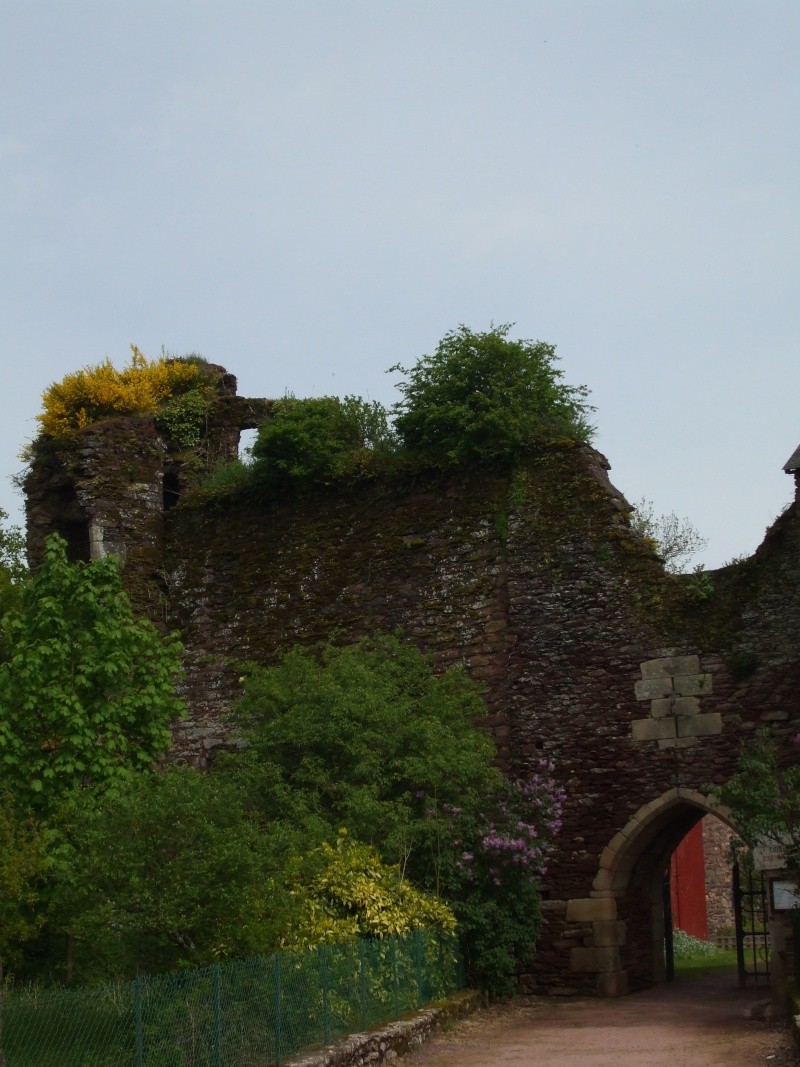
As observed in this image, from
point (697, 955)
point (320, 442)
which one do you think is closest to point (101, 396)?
point (320, 442)

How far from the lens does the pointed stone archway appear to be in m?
15.6

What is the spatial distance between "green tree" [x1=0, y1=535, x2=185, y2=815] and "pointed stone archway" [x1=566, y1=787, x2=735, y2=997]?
502 cm

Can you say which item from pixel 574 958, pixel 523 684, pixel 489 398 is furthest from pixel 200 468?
pixel 574 958

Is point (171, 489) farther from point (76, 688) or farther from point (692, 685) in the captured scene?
point (692, 685)

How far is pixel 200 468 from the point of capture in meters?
20.9

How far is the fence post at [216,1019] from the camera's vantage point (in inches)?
352

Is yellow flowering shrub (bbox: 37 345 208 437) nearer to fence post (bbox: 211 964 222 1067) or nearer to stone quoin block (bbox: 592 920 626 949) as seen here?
stone quoin block (bbox: 592 920 626 949)

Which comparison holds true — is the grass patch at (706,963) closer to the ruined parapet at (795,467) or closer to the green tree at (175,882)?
the ruined parapet at (795,467)

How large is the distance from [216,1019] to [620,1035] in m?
4.93

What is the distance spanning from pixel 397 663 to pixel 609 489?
3330 mm

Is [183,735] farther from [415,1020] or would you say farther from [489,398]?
[415,1020]

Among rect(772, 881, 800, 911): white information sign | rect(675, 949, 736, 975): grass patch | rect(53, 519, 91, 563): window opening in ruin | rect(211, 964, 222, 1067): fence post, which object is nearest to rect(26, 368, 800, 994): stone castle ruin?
rect(53, 519, 91, 563): window opening in ruin

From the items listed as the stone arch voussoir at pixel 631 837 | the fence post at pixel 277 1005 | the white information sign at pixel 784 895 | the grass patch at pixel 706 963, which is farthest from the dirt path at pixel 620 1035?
the grass patch at pixel 706 963

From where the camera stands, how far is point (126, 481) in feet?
65.8
